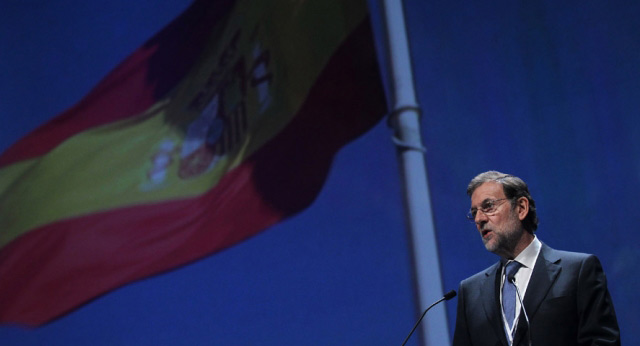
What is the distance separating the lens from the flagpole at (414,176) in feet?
11.6

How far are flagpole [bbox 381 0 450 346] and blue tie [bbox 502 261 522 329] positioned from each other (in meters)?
1.78

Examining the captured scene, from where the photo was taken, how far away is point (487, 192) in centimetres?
178

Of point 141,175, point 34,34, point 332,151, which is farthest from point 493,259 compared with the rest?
point 34,34

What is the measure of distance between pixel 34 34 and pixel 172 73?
2.86 ft

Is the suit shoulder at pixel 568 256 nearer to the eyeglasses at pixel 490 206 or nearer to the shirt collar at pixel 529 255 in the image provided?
the shirt collar at pixel 529 255

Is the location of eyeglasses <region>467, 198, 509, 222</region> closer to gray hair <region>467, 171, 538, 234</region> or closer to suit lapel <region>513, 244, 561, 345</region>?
gray hair <region>467, 171, 538, 234</region>

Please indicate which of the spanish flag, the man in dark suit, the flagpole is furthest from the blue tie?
the spanish flag

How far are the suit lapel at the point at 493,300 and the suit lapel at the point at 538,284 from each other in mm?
50

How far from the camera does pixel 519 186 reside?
1794 mm

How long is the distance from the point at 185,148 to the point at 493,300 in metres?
3.41

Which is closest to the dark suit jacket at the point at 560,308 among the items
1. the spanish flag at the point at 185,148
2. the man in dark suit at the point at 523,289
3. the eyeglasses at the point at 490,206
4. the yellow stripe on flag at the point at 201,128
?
the man in dark suit at the point at 523,289

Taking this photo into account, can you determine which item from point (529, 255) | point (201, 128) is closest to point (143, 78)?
point (201, 128)

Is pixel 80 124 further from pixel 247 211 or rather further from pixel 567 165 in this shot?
pixel 567 165

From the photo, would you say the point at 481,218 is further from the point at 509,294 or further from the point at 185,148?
the point at 185,148
